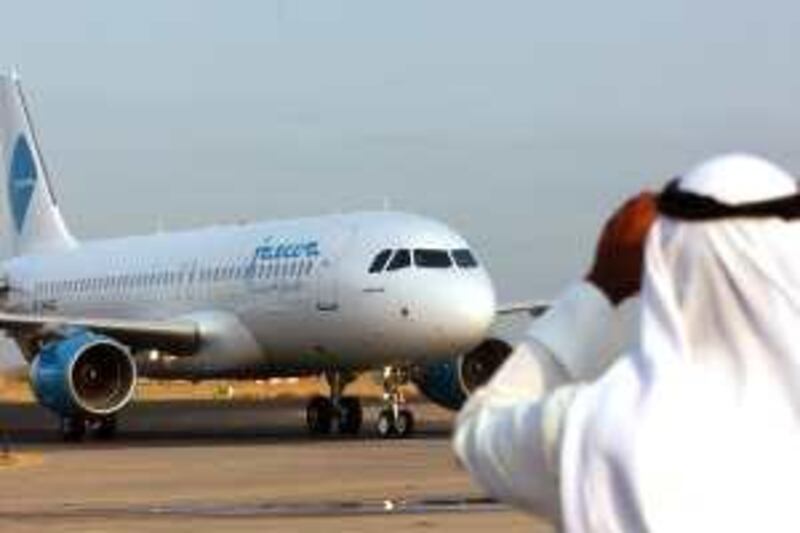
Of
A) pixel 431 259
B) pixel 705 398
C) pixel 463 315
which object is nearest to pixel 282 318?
pixel 431 259

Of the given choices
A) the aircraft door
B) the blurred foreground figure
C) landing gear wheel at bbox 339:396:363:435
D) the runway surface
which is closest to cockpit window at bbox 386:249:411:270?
the aircraft door

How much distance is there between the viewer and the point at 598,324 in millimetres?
2164

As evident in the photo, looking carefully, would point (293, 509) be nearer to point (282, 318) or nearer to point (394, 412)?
point (394, 412)

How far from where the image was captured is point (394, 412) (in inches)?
1039

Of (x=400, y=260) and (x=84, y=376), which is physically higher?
(x=400, y=260)

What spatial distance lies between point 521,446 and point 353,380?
26233mm

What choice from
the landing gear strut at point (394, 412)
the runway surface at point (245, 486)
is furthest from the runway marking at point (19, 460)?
the landing gear strut at point (394, 412)

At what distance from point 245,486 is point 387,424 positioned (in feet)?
30.9

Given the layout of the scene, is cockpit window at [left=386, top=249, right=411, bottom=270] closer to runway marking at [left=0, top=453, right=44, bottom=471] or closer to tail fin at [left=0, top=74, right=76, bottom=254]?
runway marking at [left=0, top=453, right=44, bottom=471]

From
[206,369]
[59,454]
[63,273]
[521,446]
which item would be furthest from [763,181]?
[63,273]

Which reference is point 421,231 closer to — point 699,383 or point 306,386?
point 699,383

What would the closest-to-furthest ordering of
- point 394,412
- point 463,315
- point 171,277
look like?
point 463,315
point 394,412
point 171,277

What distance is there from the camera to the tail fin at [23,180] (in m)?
39.2

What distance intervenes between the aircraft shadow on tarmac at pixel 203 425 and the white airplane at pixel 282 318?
782 millimetres
